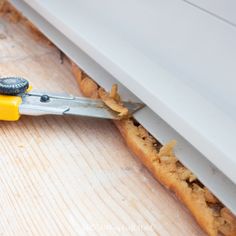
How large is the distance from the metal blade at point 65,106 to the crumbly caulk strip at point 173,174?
0.02m

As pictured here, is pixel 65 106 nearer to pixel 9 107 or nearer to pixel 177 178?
pixel 9 107

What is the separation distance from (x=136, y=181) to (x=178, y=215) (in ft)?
0.26

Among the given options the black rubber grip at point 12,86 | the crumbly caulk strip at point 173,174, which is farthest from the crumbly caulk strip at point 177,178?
the black rubber grip at point 12,86

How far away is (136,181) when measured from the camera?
1.85 ft

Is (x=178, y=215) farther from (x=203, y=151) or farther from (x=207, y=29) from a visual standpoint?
(x=207, y=29)

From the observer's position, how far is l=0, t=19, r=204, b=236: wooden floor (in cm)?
49

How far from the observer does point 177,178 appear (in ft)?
1.77

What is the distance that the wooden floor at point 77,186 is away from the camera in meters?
0.49

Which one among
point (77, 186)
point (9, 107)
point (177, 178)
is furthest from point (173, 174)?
point (9, 107)

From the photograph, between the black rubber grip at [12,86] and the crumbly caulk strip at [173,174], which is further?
the black rubber grip at [12,86]

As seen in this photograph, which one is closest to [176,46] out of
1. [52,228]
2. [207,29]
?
[207,29]

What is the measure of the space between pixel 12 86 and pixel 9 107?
3 centimetres

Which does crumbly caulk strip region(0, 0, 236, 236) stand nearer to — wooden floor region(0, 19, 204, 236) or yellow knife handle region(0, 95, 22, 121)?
wooden floor region(0, 19, 204, 236)

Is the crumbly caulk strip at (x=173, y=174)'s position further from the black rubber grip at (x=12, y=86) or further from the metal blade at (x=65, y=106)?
the black rubber grip at (x=12, y=86)
